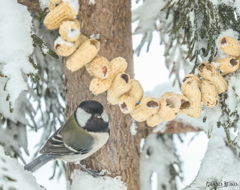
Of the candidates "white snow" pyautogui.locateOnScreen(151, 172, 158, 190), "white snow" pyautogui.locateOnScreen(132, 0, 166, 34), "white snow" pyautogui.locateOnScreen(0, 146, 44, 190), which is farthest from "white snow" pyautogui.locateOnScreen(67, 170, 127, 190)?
"white snow" pyautogui.locateOnScreen(132, 0, 166, 34)

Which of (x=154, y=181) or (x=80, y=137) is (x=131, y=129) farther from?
(x=154, y=181)

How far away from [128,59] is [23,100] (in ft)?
2.23

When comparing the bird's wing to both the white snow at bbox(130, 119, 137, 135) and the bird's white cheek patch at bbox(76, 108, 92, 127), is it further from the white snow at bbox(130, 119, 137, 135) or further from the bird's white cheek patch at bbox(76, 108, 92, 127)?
the white snow at bbox(130, 119, 137, 135)

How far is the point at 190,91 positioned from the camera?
3.15 ft

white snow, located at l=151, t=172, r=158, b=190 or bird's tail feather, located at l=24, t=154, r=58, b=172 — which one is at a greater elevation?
bird's tail feather, located at l=24, t=154, r=58, b=172

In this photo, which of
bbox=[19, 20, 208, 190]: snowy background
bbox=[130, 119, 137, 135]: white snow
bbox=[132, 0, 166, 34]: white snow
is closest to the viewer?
bbox=[130, 119, 137, 135]: white snow

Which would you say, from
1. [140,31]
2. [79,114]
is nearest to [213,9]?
[79,114]

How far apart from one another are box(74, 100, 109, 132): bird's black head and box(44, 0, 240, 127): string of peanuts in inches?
4.7

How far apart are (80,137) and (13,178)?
12.3 inches

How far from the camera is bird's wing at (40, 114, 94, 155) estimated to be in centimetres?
113

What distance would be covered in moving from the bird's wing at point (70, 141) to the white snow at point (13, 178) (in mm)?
187

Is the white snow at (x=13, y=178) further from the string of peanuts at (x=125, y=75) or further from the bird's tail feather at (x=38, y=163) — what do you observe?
the string of peanuts at (x=125, y=75)

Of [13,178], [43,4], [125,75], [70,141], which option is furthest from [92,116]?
[43,4]

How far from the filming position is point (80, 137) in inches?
45.6
